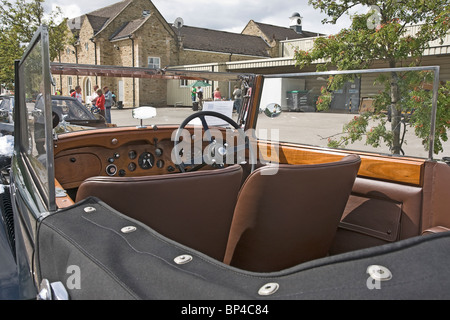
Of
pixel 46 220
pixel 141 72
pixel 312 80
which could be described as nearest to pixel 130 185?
→ pixel 46 220

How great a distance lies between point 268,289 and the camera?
0.77 metres

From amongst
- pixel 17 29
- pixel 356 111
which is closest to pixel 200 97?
pixel 356 111

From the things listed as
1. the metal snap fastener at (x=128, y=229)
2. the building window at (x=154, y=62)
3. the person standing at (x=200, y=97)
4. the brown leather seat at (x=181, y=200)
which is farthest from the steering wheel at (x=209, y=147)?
the building window at (x=154, y=62)

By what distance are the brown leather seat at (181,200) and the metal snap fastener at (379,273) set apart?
860 millimetres

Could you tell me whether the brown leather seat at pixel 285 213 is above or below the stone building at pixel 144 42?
below

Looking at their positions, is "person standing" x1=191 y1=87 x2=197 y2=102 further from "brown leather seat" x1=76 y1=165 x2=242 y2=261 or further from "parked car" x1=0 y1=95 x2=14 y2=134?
"parked car" x1=0 y1=95 x2=14 y2=134

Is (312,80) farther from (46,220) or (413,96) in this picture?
(46,220)

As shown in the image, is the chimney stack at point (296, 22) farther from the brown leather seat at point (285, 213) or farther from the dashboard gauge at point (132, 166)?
the brown leather seat at point (285, 213)

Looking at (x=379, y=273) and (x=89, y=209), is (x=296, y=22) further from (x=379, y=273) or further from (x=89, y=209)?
(x=379, y=273)

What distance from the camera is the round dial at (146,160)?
11.2ft

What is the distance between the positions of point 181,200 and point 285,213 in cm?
54

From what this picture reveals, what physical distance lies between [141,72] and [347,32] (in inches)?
118

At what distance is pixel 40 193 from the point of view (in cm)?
150

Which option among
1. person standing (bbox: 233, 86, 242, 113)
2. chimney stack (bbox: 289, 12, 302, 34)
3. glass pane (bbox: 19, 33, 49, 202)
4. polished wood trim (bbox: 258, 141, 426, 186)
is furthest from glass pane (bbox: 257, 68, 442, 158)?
chimney stack (bbox: 289, 12, 302, 34)
